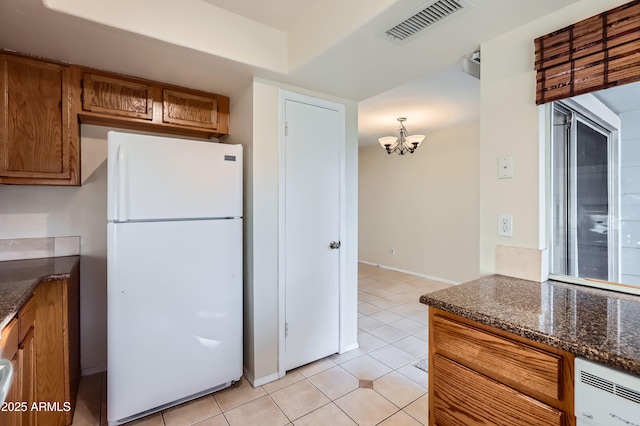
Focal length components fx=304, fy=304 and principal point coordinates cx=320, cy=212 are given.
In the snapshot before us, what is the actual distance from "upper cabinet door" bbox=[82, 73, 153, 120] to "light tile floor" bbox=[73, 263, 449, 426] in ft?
6.30

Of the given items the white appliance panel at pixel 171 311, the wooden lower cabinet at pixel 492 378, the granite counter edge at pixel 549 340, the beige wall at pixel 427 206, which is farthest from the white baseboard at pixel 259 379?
the beige wall at pixel 427 206

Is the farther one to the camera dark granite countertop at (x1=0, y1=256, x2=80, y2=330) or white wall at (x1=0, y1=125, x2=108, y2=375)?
white wall at (x1=0, y1=125, x2=108, y2=375)

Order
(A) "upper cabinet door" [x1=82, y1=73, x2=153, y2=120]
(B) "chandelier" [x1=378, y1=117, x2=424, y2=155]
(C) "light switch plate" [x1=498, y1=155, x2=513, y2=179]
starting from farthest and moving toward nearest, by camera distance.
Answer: (B) "chandelier" [x1=378, y1=117, x2=424, y2=155] < (A) "upper cabinet door" [x1=82, y1=73, x2=153, y2=120] < (C) "light switch plate" [x1=498, y1=155, x2=513, y2=179]

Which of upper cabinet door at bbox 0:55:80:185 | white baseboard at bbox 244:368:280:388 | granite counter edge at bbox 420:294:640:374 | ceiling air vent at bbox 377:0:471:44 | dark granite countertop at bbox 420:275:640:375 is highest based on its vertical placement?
ceiling air vent at bbox 377:0:471:44

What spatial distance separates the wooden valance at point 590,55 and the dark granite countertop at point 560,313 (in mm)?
867

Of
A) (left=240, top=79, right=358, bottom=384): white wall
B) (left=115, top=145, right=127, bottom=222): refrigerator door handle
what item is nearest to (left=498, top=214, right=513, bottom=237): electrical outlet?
(left=240, top=79, right=358, bottom=384): white wall

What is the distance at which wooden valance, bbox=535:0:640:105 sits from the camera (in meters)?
1.18

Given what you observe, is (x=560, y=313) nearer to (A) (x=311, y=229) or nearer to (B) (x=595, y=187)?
(B) (x=595, y=187)

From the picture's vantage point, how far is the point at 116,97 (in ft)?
6.72

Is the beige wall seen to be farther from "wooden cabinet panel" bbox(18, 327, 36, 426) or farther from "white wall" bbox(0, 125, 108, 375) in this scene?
"wooden cabinet panel" bbox(18, 327, 36, 426)

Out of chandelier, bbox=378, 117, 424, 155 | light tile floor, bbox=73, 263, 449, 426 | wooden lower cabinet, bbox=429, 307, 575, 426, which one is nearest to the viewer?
wooden lower cabinet, bbox=429, 307, 575, 426

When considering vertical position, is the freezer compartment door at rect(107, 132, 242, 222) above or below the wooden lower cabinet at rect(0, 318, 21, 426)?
above

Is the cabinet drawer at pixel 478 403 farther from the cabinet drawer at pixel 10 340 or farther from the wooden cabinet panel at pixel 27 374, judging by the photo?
the wooden cabinet panel at pixel 27 374

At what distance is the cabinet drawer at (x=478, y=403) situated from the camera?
0.98 m
